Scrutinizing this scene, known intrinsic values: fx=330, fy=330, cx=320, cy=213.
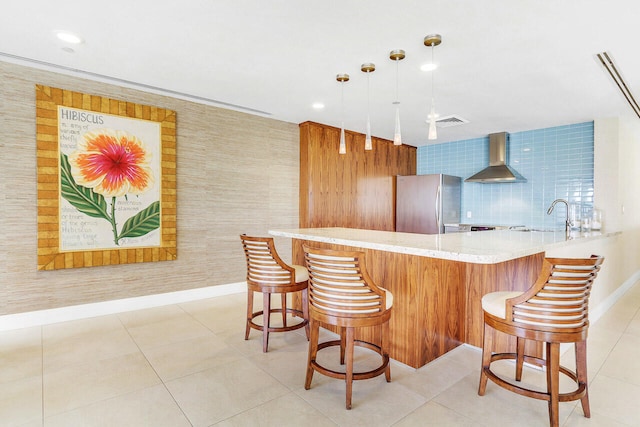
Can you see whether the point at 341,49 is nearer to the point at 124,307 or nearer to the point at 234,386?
the point at 234,386

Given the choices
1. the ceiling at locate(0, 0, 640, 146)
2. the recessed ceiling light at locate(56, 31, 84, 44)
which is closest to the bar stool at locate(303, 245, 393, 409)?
the ceiling at locate(0, 0, 640, 146)

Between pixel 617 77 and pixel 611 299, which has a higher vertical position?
pixel 617 77

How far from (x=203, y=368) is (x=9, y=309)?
2122 mm

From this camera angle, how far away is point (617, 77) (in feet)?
9.81

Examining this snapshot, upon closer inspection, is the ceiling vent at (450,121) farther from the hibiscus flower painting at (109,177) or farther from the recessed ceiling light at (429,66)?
the hibiscus flower painting at (109,177)

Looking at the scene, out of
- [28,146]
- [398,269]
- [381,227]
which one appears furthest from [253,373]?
[381,227]

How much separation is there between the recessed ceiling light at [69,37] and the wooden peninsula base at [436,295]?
9.14ft

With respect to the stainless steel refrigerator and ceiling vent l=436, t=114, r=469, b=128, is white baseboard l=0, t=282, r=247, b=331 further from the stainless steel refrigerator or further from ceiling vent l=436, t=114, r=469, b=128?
ceiling vent l=436, t=114, r=469, b=128

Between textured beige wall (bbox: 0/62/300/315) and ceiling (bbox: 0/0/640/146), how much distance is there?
28 cm

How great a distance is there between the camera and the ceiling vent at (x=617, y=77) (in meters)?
2.63

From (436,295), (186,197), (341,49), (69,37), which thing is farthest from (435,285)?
(69,37)

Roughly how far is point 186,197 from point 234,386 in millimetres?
2476

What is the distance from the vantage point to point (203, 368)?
7.82ft

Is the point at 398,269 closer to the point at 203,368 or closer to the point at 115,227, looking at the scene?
the point at 203,368
